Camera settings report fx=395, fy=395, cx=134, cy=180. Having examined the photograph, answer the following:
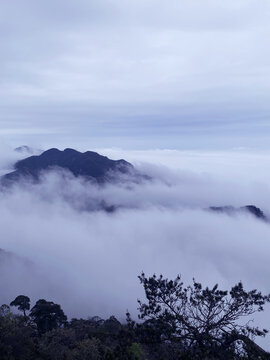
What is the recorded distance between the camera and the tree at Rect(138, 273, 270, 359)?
12539mm

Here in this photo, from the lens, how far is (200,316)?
1395cm

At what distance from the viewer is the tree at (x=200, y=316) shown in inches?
494

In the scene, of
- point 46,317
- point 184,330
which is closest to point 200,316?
point 184,330

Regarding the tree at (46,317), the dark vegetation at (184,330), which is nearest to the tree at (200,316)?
the dark vegetation at (184,330)

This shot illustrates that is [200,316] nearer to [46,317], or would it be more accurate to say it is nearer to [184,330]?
[184,330]

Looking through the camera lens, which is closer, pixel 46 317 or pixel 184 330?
pixel 184 330

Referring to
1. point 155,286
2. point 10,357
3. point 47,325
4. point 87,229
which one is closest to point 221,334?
point 155,286

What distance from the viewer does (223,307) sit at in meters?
14.0

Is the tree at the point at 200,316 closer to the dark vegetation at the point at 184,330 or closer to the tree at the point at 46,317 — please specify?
the dark vegetation at the point at 184,330

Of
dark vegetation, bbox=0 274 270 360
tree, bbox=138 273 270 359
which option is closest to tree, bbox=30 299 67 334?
dark vegetation, bbox=0 274 270 360

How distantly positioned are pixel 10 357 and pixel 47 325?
18878mm

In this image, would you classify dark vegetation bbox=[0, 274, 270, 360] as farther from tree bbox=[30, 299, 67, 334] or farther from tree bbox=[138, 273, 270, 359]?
tree bbox=[30, 299, 67, 334]

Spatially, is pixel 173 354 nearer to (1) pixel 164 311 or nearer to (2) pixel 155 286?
(1) pixel 164 311

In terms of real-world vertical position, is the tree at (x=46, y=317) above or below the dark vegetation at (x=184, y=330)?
below
